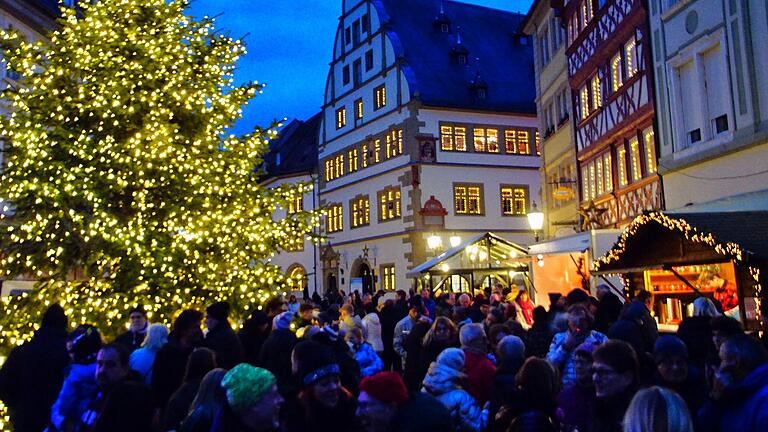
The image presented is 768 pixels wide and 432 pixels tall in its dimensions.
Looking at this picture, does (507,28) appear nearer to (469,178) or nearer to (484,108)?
(484,108)

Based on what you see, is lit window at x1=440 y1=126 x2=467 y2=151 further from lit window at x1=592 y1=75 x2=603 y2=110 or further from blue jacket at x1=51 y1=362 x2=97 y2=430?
blue jacket at x1=51 y1=362 x2=97 y2=430

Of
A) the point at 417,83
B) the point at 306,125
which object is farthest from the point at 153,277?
the point at 306,125

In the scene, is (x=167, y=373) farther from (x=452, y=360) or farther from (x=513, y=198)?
(x=513, y=198)

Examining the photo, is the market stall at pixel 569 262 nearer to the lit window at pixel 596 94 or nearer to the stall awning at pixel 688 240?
the stall awning at pixel 688 240

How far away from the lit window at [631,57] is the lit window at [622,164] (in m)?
1.97

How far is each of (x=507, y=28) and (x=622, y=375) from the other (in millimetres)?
45344

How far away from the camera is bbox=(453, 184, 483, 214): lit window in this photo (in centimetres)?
3803

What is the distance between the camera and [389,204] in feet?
127

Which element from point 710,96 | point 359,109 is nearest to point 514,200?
point 359,109

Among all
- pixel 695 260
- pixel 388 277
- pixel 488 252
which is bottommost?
pixel 695 260

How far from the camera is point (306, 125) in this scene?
181 feet

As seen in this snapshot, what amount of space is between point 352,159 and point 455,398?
3710 centimetres

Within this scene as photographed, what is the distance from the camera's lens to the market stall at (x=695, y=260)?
9844 mm

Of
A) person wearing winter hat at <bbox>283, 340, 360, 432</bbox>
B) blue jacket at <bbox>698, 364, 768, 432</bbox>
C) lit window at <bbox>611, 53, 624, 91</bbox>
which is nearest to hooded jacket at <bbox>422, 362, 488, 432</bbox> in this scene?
person wearing winter hat at <bbox>283, 340, 360, 432</bbox>
